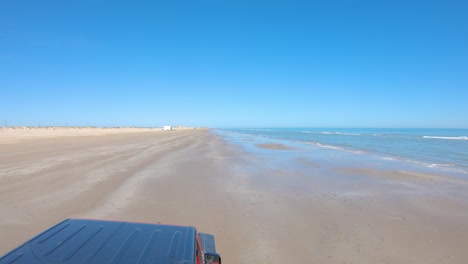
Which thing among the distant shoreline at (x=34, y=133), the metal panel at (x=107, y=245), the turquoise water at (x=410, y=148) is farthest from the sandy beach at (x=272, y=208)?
Result: the distant shoreline at (x=34, y=133)

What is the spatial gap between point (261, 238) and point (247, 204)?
7.44 feet

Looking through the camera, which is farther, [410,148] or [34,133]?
[34,133]

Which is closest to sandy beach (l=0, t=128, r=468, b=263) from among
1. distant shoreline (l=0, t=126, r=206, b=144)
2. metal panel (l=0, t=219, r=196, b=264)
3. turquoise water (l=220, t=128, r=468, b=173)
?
metal panel (l=0, t=219, r=196, b=264)

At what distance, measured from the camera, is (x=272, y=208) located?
7328 millimetres

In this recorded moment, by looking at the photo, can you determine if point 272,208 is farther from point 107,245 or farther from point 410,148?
point 410,148

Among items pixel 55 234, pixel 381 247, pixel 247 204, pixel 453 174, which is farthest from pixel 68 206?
pixel 453 174

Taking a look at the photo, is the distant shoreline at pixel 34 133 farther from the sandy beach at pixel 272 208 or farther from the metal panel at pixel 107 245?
the metal panel at pixel 107 245

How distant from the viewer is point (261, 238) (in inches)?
212

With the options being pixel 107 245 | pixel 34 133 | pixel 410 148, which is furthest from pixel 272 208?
pixel 34 133

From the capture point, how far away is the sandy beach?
4.98m

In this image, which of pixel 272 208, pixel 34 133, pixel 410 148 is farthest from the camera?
pixel 34 133

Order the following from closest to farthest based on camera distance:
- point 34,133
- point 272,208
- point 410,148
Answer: point 272,208, point 410,148, point 34,133

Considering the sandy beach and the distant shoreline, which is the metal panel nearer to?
Answer: the sandy beach

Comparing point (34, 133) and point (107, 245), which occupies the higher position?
point (107, 245)
